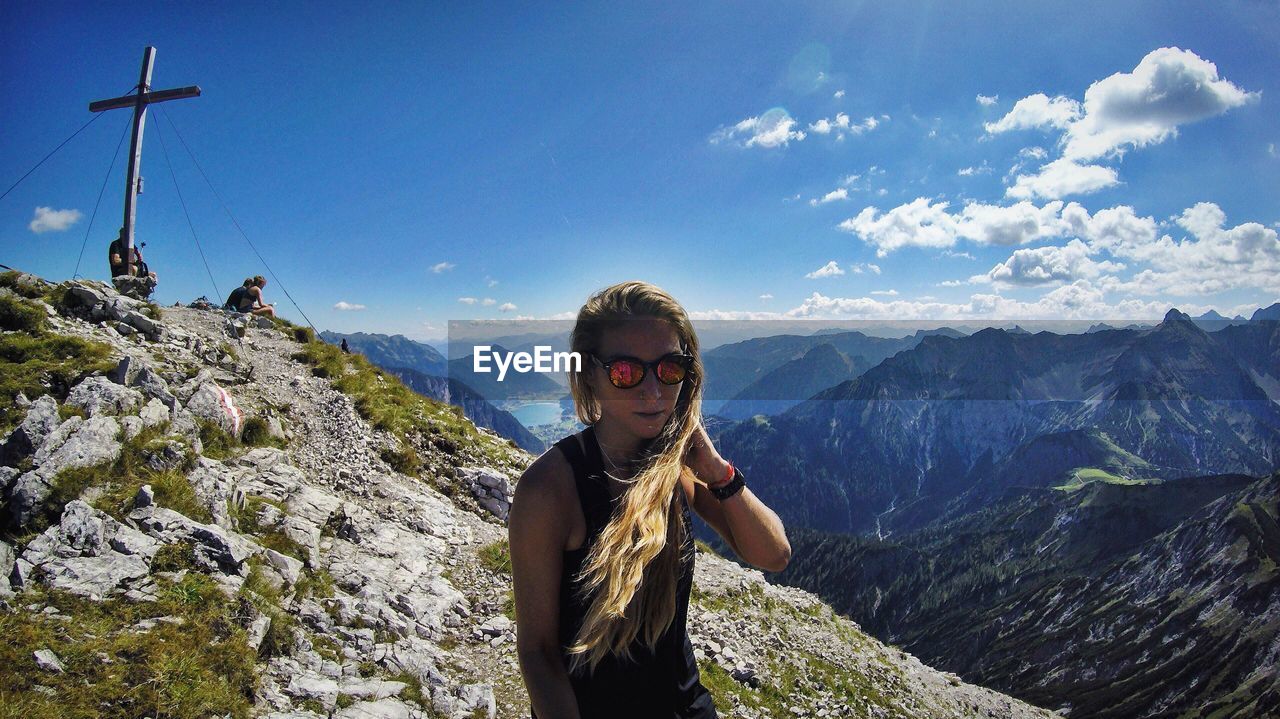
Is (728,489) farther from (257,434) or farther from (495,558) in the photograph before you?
(257,434)

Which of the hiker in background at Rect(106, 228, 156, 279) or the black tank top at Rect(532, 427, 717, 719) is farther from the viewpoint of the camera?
the hiker in background at Rect(106, 228, 156, 279)

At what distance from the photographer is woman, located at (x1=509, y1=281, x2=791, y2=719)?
2955mm

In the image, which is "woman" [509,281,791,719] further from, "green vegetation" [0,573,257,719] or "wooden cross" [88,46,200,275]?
"wooden cross" [88,46,200,275]

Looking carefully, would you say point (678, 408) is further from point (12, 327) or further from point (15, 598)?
point (12, 327)

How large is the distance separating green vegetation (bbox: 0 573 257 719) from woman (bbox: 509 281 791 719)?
486cm

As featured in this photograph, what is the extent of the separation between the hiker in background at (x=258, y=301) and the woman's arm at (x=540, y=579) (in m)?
25.0

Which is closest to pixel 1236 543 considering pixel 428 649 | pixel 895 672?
pixel 895 672

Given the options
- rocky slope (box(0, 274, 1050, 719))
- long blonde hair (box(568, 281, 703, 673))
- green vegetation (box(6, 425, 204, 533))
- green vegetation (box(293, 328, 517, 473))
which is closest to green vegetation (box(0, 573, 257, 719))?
rocky slope (box(0, 274, 1050, 719))

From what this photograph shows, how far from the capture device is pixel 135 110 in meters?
19.9

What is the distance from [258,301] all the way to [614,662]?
2608 centimetres

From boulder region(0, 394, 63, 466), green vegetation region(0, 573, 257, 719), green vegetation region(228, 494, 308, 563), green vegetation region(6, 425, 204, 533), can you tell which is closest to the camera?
green vegetation region(0, 573, 257, 719)

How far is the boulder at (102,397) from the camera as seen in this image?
9.23 m

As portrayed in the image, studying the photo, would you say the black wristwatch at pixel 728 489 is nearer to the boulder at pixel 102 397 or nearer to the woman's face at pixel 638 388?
the woman's face at pixel 638 388

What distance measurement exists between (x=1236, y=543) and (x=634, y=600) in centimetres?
24007
